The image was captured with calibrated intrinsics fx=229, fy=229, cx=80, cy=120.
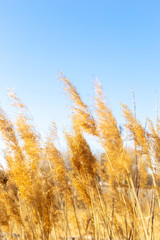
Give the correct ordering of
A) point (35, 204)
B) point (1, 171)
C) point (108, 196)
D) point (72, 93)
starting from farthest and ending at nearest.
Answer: point (108, 196) → point (1, 171) → point (72, 93) → point (35, 204)

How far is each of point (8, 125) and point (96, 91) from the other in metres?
1.28

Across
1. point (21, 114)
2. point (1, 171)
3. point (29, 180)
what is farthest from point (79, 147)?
point (1, 171)

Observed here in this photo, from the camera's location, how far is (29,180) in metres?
2.62

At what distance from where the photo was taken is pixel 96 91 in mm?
3232

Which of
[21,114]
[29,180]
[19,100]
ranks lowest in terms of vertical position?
[29,180]

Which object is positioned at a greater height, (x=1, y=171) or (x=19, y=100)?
(x=19, y=100)

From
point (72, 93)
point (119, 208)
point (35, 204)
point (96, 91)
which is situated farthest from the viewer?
point (119, 208)

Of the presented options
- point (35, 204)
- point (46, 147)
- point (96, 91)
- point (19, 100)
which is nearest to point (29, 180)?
point (35, 204)

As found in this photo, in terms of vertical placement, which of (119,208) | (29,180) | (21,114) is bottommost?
(119,208)

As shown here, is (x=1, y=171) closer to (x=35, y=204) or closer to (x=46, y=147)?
(x=46, y=147)

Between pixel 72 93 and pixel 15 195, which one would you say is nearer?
pixel 72 93

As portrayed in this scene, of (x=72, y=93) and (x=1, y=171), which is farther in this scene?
(x=1, y=171)

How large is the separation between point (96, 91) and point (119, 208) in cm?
179

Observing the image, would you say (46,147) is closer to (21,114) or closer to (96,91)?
(21,114)
